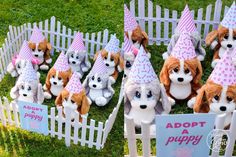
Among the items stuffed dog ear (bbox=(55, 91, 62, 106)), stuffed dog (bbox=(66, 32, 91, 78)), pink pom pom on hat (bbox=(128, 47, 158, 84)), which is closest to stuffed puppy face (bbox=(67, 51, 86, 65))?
stuffed dog (bbox=(66, 32, 91, 78))

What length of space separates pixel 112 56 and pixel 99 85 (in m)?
0.41

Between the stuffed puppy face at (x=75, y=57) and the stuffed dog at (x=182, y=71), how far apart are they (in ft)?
2.78

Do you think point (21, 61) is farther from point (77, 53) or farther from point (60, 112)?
point (60, 112)

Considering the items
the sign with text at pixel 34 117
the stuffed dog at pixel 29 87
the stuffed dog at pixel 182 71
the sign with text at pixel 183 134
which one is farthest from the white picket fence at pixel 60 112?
the sign with text at pixel 183 134

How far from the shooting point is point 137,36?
5367mm

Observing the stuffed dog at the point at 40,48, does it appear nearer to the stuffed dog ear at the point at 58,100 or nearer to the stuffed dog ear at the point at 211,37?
the stuffed dog ear at the point at 58,100

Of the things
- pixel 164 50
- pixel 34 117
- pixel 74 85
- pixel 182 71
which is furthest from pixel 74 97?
pixel 164 50

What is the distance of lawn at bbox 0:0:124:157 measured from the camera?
448cm

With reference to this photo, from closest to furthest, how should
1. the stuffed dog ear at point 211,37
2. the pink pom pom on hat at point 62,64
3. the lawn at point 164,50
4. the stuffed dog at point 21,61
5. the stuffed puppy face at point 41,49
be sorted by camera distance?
1. the pink pom pom on hat at point 62,64
2. the lawn at point 164,50
3. the stuffed dog at point 21,61
4. the stuffed puppy face at point 41,49
5. the stuffed dog ear at point 211,37

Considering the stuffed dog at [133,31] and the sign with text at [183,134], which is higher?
the stuffed dog at [133,31]

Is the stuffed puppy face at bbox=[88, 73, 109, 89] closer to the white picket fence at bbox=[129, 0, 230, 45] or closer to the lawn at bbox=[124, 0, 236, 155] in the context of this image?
the lawn at bbox=[124, 0, 236, 155]

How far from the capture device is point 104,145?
14.9 feet

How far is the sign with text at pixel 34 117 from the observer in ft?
14.1

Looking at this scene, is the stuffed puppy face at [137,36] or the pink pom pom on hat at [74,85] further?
the stuffed puppy face at [137,36]
